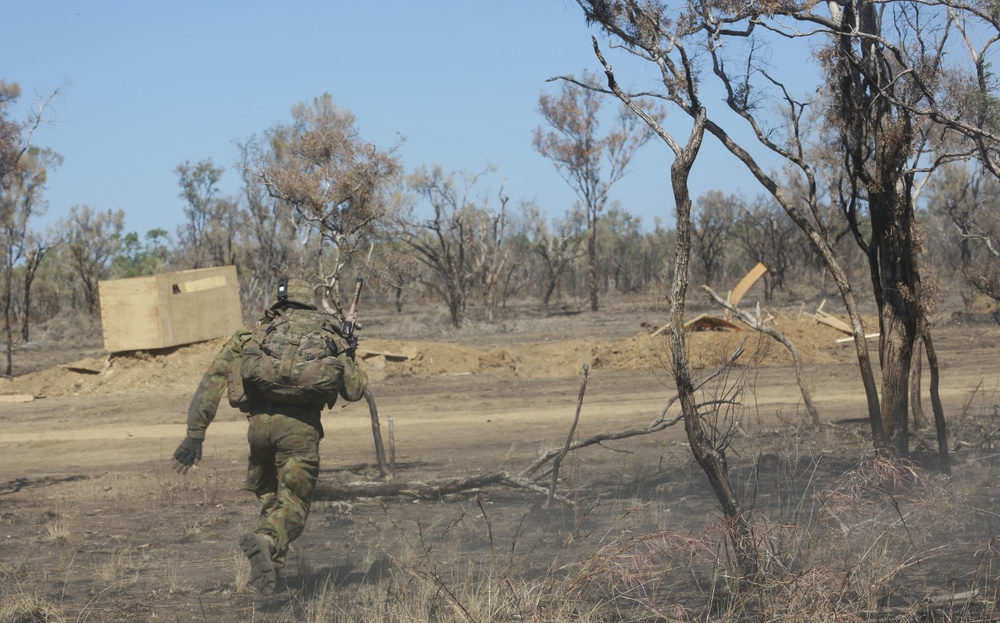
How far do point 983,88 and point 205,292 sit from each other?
16080 millimetres

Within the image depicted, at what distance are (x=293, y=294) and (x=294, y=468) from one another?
104 centimetres

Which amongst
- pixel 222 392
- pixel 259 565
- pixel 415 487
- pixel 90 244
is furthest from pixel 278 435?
pixel 90 244

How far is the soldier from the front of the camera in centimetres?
567

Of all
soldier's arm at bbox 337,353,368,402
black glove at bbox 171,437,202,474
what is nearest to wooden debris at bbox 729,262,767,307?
soldier's arm at bbox 337,353,368,402

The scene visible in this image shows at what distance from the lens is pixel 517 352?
20578 mm

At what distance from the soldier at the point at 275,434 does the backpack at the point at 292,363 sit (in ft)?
0.21

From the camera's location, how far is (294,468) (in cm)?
571

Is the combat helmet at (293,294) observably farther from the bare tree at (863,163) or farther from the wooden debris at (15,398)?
the wooden debris at (15,398)

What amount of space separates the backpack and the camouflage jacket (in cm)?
7

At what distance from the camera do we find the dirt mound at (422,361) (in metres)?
19.1

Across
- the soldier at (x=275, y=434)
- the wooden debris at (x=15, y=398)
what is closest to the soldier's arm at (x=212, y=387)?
the soldier at (x=275, y=434)

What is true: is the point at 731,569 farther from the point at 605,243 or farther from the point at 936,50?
the point at 605,243

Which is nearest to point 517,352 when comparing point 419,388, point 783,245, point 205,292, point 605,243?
point 419,388

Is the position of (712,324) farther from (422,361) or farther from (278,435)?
(278,435)
